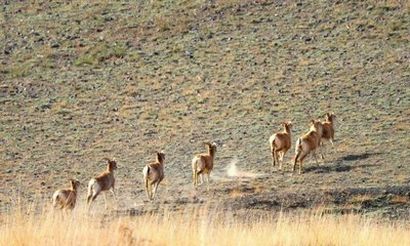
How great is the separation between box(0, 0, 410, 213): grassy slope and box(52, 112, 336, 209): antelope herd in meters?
0.54

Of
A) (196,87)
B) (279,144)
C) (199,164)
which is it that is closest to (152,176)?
(199,164)

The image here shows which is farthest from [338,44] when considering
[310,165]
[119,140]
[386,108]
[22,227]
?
[22,227]

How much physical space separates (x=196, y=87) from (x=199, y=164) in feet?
52.2

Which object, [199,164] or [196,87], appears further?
[196,87]

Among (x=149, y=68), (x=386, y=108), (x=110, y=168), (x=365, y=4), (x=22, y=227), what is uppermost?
(x=365, y=4)

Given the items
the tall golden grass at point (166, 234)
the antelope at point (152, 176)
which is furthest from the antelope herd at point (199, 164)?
the tall golden grass at point (166, 234)

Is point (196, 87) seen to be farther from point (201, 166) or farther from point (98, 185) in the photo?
point (98, 185)

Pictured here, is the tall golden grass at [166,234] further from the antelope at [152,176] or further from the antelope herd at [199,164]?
the antelope at [152,176]

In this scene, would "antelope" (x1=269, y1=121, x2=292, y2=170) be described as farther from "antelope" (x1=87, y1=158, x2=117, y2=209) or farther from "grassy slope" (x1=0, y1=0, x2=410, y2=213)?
"antelope" (x1=87, y1=158, x2=117, y2=209)

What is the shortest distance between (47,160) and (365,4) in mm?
24173

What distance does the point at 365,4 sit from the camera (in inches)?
1988

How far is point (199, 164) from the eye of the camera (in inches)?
1015

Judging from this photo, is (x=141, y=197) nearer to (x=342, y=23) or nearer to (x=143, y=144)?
(x=143, y=144)

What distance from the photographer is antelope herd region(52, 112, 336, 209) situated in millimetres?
22750
